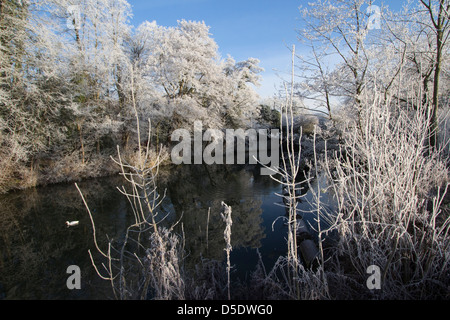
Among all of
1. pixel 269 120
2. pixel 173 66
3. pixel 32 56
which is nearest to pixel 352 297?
pixel 32 56

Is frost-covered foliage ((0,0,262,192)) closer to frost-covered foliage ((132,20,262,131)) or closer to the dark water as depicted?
frost-covered foliage ((132,20,262,131))

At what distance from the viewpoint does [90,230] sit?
4855 millimetres

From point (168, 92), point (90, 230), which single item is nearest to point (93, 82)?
point (168, 92)

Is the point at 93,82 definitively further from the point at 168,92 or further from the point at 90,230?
the point at 90,230

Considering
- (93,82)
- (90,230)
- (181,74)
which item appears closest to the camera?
(90,230)

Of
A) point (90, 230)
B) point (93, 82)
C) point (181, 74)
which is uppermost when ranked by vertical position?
point (181, 74)

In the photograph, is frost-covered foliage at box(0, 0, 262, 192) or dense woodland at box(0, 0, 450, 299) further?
frost-covered foliage at box(0, 0, 262, 192)

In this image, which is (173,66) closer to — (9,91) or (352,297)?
(9,91)

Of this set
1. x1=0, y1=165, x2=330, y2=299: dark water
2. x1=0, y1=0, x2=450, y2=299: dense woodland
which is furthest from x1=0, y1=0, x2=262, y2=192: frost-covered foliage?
x1=0, y1=165, x2=330, y2=299: dark water

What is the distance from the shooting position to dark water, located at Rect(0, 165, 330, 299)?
10.5 feet

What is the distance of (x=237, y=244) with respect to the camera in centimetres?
417

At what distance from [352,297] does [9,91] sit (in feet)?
35.1

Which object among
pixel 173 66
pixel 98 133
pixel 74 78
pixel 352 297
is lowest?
pixel 352 297

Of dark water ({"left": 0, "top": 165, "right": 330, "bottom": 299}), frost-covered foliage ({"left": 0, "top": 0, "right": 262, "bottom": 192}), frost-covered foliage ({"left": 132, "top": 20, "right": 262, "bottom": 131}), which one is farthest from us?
frost-covered foliage ({"left": 132, "top": 20, "right": 262, "bottom": 131})
